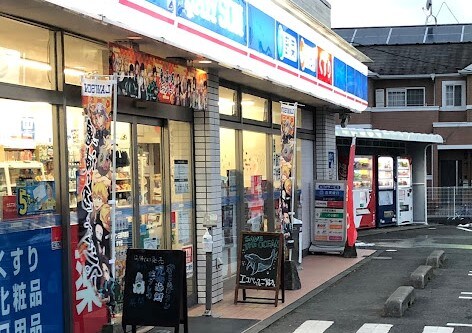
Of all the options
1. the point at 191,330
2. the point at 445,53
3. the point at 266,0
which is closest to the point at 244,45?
the point at 266,0

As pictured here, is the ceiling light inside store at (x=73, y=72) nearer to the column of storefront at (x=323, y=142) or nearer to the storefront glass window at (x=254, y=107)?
the storefront glass window at (x=254, y=107)

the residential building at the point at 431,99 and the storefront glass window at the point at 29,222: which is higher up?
the residential building at the point at 431,99

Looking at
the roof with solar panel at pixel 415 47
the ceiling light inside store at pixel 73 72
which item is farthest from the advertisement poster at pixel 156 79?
the roof with solar panel at pixel 415 47

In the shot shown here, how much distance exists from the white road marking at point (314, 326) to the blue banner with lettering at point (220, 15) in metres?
4.31

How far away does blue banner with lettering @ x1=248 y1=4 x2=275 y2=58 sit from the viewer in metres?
11.1

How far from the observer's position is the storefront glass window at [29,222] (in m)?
7.09

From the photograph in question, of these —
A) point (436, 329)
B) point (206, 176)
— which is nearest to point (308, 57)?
point (206, 176)

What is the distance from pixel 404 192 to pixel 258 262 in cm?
1662

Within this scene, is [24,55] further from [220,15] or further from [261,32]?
[261,32]

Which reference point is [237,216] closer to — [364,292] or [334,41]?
[364,292]

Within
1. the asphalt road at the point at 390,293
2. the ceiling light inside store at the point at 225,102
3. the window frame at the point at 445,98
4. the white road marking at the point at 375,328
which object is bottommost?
the asphalt road at the point at 390,293

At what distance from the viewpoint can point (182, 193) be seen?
1106 centimetres

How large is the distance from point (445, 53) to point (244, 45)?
26.2 metres

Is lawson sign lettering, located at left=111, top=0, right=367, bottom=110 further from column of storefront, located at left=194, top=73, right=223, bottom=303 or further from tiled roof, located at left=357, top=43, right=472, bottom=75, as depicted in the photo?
tiled roof, located at left=357, top=43, right=472, bottom=75
